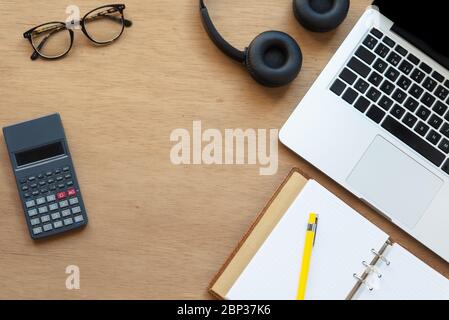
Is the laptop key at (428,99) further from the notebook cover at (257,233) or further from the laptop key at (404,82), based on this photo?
the notebook cover at (257,233)

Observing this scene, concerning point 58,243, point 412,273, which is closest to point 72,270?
point 58,243

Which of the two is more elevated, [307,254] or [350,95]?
[350,95]

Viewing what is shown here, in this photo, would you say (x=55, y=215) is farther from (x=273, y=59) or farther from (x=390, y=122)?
(x=390, y=122)

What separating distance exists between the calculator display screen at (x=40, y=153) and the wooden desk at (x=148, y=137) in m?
0.02

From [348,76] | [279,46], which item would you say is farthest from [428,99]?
[279,46]

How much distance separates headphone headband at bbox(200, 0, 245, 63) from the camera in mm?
970

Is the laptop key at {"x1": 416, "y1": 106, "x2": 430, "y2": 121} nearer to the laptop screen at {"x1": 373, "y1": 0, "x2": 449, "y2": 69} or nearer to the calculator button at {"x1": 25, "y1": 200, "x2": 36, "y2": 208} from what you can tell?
the laptop screen at {"x1": 373, "y1": 0, "x2": 449, "y2": 69}

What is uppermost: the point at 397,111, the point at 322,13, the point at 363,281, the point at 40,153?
the point at 322,13

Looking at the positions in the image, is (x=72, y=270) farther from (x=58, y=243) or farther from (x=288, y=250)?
(x=288, y=250)

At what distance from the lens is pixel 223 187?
964mm

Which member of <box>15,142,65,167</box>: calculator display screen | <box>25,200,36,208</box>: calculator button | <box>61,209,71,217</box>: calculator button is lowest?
<box>61,209,71,217</box>: calculator button

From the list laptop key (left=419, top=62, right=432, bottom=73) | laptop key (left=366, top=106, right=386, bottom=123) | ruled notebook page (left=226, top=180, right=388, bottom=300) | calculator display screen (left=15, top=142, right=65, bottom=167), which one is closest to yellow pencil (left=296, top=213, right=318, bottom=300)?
ruled notebook page (left=226, top=180, right=388, bottom=300)

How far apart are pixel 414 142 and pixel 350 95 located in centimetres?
12

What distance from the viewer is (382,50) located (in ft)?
3.19
